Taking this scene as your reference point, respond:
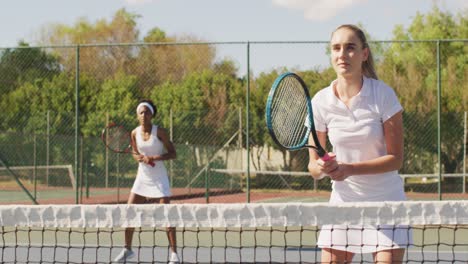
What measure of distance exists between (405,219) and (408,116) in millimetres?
13906

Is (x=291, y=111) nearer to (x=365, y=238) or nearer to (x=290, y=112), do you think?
(x=290, y=112)

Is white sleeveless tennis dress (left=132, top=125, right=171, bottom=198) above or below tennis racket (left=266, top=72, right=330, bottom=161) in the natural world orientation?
below

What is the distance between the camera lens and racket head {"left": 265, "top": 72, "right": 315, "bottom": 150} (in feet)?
11.9

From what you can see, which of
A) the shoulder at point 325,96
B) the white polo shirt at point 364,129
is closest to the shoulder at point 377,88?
the white polo shirt at point 364,129

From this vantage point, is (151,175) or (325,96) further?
(151,175)

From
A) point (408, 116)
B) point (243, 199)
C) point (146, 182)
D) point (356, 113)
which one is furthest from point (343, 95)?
point (408, 116)

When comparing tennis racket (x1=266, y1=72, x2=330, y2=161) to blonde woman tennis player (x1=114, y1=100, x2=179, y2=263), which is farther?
blonde woman tennis player (x1=114, y1=100, x2=179, y2=263)

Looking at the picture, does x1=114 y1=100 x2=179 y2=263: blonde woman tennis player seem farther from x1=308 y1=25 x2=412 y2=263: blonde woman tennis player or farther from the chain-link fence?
the chain-link fence

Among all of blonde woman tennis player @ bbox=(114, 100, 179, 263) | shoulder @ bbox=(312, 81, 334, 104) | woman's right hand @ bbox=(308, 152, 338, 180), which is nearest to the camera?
woman's right hand @ bbox=(308, 152, 338, 180)

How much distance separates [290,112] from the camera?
380cm

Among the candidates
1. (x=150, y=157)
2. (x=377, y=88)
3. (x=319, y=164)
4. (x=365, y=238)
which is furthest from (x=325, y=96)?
(x=150, y=157)

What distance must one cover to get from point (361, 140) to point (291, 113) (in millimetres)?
384

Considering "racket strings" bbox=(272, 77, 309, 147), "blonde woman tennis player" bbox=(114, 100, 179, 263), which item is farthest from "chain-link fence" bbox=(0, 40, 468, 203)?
"racket strings" bbox=(272, 77, 309, 147)

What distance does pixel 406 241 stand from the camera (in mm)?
3561
